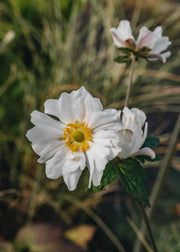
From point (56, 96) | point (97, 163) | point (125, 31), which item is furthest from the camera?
point (56, 96)

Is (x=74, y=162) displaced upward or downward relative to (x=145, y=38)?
downward

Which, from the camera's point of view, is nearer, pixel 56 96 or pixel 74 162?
pixel 74 162

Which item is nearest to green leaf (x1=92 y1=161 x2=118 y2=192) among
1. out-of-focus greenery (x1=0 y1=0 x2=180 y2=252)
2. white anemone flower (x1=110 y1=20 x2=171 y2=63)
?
white anemone flower (x1=110 y1=20 x2=171 y2=63)

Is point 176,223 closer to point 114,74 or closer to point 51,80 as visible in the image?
point 114,74

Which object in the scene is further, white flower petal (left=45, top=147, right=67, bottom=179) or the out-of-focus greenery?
the out-of-focus greenery

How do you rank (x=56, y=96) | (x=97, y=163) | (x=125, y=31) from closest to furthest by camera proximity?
(x=97, y=163)
(x=125, y=31)
(x=56, y=96)

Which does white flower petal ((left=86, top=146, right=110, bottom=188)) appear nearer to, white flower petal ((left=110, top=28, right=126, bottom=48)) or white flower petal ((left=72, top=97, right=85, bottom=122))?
white flower petal ((left=72, top=97, right=85, bottom=122))

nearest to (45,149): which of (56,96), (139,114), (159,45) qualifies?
(139,114)

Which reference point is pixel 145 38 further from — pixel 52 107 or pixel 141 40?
pixel 52 107
